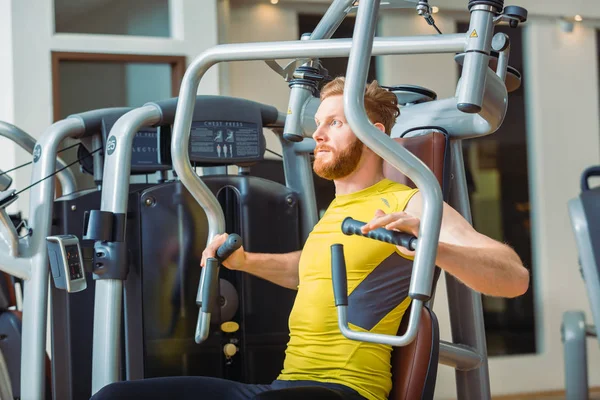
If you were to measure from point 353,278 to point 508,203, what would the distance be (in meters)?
3.24

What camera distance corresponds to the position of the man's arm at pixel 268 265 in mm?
2062

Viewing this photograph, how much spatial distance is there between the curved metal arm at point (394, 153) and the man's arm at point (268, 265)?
0.75m

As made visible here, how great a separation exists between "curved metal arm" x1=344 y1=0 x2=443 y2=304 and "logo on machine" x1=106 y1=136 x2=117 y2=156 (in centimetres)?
100

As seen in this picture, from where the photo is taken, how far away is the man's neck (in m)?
1.95

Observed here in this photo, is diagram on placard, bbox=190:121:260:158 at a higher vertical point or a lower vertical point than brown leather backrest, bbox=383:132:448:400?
higher

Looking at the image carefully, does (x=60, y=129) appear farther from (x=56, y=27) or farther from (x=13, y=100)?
(x=56, y=27)

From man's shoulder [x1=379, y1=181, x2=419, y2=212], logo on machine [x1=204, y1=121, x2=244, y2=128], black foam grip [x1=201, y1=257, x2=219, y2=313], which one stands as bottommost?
black foam grip [x1=201, y1=257, x2=219, y2=313]

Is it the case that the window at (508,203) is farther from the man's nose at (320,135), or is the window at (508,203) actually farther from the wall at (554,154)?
the man's nose at (320,135)

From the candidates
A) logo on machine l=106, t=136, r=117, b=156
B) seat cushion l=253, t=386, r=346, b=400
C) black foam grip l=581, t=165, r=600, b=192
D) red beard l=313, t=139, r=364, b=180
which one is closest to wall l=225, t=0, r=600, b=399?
black foam grip l=581, t=165, r=600, b=192

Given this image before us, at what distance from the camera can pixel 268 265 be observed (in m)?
2.13

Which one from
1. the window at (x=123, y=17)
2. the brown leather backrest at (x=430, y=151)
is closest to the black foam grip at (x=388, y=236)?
the brown leather backrest at (x=430, y=151)

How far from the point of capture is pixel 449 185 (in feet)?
7.07

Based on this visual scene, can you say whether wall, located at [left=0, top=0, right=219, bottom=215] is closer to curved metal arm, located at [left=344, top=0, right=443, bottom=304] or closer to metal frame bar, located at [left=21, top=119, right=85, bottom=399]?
metal frame bar, located at [left=21, top=119, right=85, bottom=399]

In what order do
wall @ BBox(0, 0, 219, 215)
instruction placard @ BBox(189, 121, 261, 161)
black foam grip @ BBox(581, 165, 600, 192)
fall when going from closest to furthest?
instruction placard @ BBox(189, 121, 261, 161) < black foam grip @ BBox(581, 165, 600, 192) < wall @ BBox(0, 0, 219, 215)
